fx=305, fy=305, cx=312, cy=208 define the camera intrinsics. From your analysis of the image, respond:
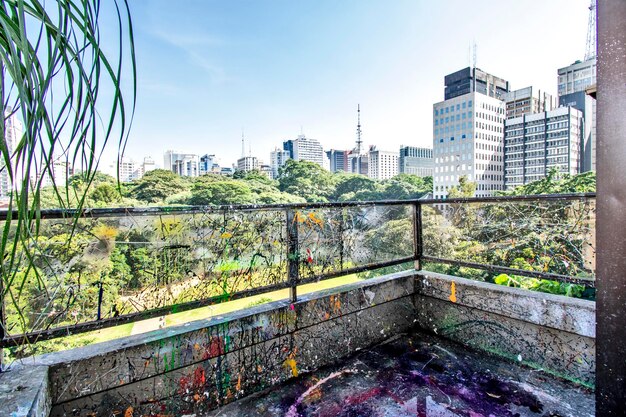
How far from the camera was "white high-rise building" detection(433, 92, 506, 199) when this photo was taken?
218 feet

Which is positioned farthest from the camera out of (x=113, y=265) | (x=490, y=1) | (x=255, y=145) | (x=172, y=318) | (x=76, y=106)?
(x=255, y=145)

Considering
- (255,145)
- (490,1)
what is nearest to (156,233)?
(490,1)

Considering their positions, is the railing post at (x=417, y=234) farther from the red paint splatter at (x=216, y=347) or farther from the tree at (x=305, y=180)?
the tree at (x=305, y=180)

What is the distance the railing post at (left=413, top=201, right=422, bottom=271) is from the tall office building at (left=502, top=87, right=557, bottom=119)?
85.5 m

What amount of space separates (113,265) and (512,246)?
2987 millimetres

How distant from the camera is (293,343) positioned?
2.18 metres

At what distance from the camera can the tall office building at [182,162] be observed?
57.1m

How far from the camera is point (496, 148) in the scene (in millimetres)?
69062

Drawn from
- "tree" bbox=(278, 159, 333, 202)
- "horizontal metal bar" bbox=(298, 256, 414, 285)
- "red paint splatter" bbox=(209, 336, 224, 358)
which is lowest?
"red paint splatter" bbox=(209, 336, 224, 358)

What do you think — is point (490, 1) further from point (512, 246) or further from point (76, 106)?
point (76, 106)

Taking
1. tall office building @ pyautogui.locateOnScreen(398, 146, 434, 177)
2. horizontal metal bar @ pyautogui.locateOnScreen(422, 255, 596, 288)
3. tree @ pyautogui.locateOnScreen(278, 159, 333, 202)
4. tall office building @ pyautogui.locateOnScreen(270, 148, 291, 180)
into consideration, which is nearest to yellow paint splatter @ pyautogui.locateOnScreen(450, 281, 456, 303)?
horizontal metal bar @ pyautogui.locateOnScreen(422, 255, 596, 288)

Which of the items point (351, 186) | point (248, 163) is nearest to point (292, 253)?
point (351, 186)

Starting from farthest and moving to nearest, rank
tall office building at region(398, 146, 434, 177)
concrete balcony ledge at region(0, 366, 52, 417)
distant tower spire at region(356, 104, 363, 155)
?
tall office building at region(398, 146, 434, 177)
distant tower spire at region(356, 104, 363, 155)
concrete balcony ledge at region(0, 366, 52, 417)

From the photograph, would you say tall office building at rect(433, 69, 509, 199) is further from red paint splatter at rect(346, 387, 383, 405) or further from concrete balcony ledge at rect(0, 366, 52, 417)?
concrete balcony ledge at rect(0, 366, 52, 417)
